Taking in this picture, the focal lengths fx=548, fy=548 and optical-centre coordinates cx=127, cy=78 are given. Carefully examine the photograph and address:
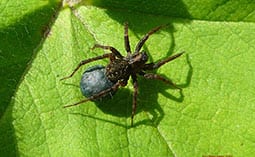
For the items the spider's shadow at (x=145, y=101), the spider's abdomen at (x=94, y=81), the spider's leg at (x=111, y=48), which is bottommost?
the spider's shadow at (x=145, y=101)

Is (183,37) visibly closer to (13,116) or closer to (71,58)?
(71,58)

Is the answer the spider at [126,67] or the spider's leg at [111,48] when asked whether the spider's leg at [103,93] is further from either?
the spider's leg at [111,48]

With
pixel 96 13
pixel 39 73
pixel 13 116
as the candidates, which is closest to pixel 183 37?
pixel 96 13

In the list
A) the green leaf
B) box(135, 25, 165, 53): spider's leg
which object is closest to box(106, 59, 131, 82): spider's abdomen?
the green leaf

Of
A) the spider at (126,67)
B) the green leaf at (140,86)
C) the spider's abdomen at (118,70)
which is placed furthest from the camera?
the spider's abdomen at (118,70)

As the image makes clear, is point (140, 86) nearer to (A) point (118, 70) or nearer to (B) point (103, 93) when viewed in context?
(A) point (118, 70)

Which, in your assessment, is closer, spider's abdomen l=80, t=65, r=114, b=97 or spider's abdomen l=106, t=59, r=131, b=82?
spider's abdomen l=80, t=65, r=114, b=97

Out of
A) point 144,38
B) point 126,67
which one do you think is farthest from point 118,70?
point 144,38

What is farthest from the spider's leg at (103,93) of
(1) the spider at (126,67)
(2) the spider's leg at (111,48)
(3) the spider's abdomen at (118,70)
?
(2) the spider's leg at (111,48)

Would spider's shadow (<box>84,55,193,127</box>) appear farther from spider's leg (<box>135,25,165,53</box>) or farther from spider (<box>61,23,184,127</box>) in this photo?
spider's leg (<box>135,25,165,53</box>)
